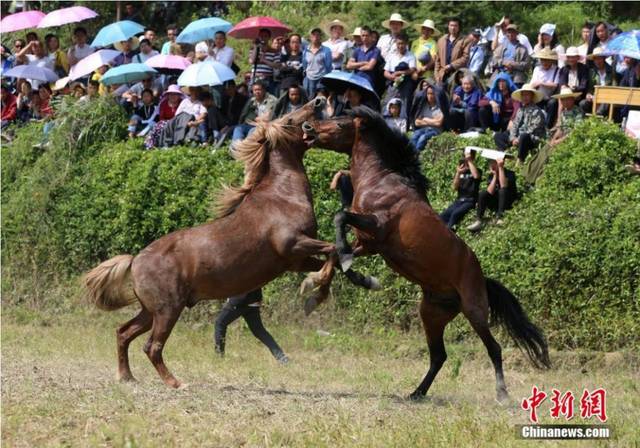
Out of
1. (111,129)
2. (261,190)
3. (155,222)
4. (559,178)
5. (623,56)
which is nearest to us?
(261,190)

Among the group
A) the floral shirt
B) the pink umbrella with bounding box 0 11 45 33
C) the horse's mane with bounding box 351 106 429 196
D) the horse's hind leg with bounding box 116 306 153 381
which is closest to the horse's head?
the horse's mane with bounding box 351 106 429 196

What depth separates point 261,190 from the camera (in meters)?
11.0

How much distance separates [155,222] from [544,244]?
20.3 feet

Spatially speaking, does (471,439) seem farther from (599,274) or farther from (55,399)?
(599,274)

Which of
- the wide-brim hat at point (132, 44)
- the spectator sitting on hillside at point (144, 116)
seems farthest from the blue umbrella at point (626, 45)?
the wide-brim hat at point (132, 44)

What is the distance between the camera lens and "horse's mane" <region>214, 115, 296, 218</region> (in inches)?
436

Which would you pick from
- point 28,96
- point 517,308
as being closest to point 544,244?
point 517,308

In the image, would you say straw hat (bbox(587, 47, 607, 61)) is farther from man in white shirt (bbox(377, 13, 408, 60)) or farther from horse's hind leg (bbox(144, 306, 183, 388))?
horse's hind leg (bbox(144, 306, 183, 388))

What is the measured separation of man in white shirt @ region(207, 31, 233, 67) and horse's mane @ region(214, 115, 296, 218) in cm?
800

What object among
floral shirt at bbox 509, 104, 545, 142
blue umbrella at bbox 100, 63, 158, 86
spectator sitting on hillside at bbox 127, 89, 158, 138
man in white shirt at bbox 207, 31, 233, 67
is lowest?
spectator sitting on hillside at bbox 127, 89, 158, 138

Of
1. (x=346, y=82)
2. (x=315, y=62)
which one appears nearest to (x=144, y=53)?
(x=315, y=62)

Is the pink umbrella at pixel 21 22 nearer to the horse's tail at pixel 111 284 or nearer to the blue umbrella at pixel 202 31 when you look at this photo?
the blue umbrella at pixel 202 31

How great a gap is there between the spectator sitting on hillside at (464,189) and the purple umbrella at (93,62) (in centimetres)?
815

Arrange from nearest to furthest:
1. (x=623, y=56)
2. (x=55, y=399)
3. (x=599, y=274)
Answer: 1. (x=55, y=399)
2. (x=599, y=274)
3. (x=623, y=56)
